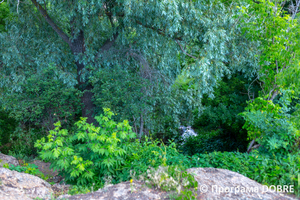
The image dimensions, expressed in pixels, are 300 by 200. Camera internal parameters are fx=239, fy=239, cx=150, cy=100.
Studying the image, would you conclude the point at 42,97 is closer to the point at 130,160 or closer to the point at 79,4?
the point at 79,4

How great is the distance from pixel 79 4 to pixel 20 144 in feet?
20.5

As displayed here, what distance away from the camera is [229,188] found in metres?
3.99

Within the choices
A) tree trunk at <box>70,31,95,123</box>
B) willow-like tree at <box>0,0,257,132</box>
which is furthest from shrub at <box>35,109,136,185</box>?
tree trunk at <box>70,31,95,123</box>

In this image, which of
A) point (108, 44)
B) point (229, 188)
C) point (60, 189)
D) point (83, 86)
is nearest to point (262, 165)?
point (229, 188)

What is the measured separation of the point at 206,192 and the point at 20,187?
3162 millimetres

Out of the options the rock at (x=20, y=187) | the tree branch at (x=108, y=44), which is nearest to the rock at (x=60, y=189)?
the rock at (x=20, y=187)

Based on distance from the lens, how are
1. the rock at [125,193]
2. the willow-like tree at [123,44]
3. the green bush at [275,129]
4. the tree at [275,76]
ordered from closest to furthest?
the rock at [125,193]
the green bush at [275,129]
the tree at [275,76]
the willow-like tree at [123,44]

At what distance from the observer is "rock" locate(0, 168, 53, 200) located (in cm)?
381

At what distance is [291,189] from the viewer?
13.4ft

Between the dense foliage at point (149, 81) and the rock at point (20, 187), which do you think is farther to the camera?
the dense foliage at point (149, 81)

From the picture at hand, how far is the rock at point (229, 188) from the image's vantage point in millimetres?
3816

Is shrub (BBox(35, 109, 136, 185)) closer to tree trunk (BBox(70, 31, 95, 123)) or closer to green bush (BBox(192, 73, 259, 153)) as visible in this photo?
tree trunk (BBox(70, 31, 95, 123))

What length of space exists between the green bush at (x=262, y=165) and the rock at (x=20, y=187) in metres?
2.90

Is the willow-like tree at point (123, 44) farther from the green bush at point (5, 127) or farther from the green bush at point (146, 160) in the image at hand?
the green bush at point (5, 127)
